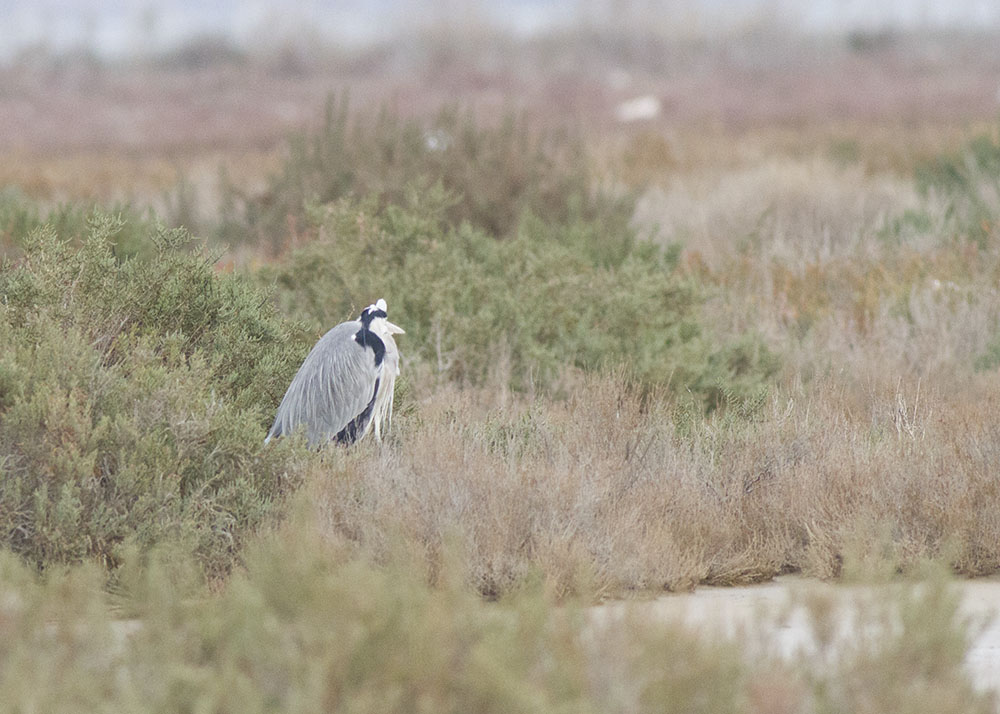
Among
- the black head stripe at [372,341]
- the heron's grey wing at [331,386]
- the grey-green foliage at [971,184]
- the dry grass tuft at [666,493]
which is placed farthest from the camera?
the grey-green foliage at [971,184]

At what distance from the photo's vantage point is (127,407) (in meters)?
5.21

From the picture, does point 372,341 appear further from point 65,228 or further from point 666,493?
point 65,228

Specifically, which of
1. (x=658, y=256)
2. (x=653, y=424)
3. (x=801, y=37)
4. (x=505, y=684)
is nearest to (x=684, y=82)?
(x=801, y=37)

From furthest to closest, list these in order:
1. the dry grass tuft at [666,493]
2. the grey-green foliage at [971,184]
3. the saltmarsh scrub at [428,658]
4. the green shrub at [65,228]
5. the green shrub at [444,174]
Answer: the grey-green foliage at [971,184] → the green shrub at [444,174] → the green shrub at [65,228] → the dry grass tuft at [666,493] → the saltmarsh scrub at [428,658]

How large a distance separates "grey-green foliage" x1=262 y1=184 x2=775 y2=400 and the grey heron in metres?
1.75

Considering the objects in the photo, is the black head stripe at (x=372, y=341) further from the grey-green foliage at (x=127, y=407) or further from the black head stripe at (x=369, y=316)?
the grey-green foliage at (x=127, y=407)

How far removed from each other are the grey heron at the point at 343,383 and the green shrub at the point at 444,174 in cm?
627

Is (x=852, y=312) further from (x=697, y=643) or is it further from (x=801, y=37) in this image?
(x=801, y=37)

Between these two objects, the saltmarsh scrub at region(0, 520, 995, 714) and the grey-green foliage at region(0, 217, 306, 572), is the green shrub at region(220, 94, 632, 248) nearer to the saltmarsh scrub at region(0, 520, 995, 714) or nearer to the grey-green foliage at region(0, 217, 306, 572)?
the grey-green foliage at region(0, 217, 306, 572)

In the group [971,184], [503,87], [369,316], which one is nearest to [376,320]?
[369,316]

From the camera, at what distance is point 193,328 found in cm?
590

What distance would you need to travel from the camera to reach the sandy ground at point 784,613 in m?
3.46

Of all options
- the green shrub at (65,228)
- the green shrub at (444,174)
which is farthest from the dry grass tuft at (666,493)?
the green shrub at (444,174)

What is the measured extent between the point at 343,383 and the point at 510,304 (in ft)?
9.13
